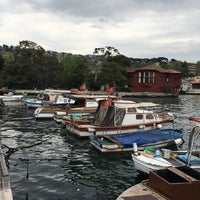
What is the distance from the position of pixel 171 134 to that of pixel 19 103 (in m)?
39.9

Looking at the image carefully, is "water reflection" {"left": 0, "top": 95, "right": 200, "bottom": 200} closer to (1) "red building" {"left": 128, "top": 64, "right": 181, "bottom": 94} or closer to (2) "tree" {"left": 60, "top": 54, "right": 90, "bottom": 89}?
(2) "tree" {"left": 60, "top": 54, "right": 90, "bottom": 89}

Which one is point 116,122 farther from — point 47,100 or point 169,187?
point 47,100

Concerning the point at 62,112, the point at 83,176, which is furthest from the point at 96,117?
the point at 83,176

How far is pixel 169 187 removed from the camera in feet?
39.7

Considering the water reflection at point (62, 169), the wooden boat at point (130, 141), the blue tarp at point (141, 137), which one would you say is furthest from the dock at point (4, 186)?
the blue tarp at point (141, 137)

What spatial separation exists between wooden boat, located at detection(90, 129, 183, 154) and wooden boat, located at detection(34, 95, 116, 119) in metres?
16.0

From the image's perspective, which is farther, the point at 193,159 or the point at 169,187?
the point at 193,159

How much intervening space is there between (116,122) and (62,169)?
34.3 ft

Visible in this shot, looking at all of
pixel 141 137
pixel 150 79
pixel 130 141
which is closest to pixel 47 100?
pixel 141 137

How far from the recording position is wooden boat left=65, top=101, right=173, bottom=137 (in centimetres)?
2975

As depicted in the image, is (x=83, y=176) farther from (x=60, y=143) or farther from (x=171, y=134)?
(x=171, y=134)

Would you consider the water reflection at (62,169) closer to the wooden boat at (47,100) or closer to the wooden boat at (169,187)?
the wooden boat at (169,187)

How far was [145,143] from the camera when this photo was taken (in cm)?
2466

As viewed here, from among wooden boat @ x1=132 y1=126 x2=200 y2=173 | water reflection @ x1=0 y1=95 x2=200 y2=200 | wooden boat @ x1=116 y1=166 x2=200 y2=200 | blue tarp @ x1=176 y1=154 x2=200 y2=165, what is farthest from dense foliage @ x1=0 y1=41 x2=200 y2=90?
wooden boat @ x1=116 y1=166 x2=200 y2=200
